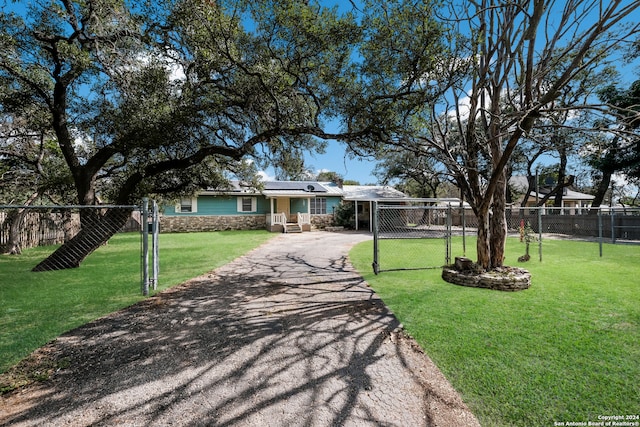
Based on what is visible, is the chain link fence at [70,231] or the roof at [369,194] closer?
the chain link fence at [70,231]

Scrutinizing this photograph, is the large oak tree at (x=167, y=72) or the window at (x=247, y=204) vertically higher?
the large oak tree at (x=167, y=72)

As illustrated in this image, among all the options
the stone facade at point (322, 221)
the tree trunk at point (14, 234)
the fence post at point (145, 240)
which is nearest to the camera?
the fence post at point (145, 240)

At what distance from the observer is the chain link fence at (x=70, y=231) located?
Answer: 208 inches

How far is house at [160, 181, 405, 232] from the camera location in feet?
62.6

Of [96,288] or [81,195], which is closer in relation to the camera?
[96,288]

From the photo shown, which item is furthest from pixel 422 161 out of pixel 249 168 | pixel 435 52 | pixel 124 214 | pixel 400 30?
pixel 124 214

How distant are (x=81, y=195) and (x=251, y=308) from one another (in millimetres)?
6841

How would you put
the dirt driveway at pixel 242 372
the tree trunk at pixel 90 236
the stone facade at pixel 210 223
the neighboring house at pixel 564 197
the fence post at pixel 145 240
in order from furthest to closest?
the neighboring house at pixel 564 197 → the stone facade at pixel 210 223 → the tree trunk at pixel 90 236 → the fence post at pixel 145 240 → the dirt driveway at pixel 242 372

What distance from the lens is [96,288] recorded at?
5742 mm

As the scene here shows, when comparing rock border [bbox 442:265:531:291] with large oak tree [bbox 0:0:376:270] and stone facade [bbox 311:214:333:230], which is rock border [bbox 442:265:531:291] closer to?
A: large oak tree [bbox 0:0:376:270]

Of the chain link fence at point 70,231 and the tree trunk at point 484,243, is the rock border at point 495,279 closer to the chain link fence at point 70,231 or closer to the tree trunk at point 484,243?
the tree trunk at point 484,243

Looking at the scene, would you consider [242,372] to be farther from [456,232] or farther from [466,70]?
[456,232]

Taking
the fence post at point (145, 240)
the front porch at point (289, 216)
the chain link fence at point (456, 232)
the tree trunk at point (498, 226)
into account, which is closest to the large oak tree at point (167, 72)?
the fence post at point (145, 240)

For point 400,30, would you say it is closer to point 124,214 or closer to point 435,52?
point 435,52
